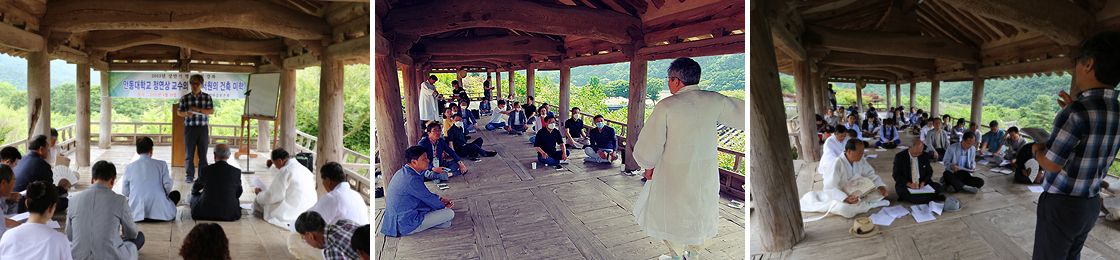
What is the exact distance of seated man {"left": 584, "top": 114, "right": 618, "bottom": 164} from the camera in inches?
204

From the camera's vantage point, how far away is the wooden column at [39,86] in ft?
16.3

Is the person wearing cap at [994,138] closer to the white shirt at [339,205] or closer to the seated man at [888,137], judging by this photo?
the seated man at [888,137]

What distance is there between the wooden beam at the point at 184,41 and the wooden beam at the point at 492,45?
325 cm

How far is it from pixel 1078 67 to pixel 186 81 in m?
10.7

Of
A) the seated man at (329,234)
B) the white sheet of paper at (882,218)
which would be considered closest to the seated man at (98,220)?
the seated man at (329,234)

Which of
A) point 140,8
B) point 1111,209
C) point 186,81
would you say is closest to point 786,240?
point 1111,209

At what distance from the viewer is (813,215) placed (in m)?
4.12

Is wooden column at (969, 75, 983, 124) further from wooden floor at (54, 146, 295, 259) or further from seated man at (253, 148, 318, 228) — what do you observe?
wooden floor at (54, 146, 295, 259)

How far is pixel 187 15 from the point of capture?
427 centimetres

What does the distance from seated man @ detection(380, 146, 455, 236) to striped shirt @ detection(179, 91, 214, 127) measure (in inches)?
146

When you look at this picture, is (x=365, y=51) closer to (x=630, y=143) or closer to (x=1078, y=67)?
(x=630, y=143)

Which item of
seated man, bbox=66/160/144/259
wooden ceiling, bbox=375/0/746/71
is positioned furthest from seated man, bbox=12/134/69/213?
wooden ceiling, bbox=375/0/746/71

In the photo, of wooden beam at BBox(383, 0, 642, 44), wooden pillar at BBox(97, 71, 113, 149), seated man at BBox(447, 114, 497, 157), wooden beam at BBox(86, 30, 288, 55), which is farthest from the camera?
wooden pillar at BBox(97, 71, 113, 149)

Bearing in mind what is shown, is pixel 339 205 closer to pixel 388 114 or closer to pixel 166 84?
pixel 388 114
